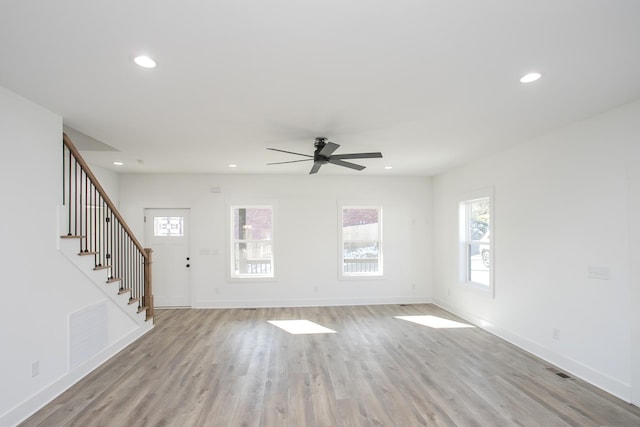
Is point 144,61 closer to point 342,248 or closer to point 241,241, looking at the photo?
point 241,241

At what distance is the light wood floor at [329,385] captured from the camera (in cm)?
265

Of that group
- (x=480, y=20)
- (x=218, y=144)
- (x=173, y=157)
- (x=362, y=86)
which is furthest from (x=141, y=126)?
(x=480, y=20)

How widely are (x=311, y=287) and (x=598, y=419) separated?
462cm

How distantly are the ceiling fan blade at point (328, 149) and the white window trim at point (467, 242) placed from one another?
2890 mm

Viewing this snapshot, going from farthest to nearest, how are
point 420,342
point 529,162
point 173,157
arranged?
point 173,157 < point 420,342 < point 529,162

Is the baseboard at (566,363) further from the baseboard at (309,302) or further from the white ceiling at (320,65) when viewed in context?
the white ceiling at (320,65)

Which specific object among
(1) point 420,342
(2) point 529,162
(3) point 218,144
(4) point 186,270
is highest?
(3) point 218,144

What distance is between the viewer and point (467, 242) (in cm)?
568

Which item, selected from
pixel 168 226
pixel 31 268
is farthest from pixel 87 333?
pixel 168 226

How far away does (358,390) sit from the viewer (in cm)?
309

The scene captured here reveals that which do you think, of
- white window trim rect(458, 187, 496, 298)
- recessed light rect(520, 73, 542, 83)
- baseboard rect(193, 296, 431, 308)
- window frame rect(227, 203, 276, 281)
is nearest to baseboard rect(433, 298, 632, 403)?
white window trim rect(458, 187, 496, 298)

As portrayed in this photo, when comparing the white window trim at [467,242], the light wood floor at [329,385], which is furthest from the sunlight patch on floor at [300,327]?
the white window trim at [467,242]

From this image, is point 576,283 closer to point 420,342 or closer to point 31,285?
point 420,342

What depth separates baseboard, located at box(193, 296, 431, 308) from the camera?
20.7 feet
